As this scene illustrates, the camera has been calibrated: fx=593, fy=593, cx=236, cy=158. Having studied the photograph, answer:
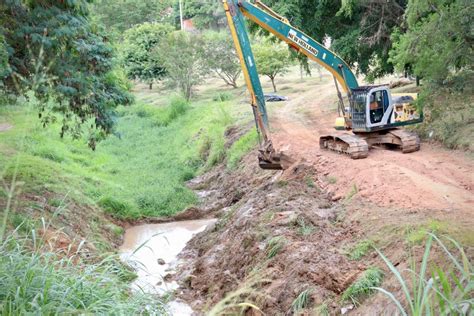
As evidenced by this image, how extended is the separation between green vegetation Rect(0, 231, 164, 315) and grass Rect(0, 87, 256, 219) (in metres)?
7.53

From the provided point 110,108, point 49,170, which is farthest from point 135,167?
point 110,108

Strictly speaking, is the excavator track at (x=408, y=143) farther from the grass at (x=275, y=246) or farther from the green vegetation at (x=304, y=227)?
the grass at (x=275, y=246)

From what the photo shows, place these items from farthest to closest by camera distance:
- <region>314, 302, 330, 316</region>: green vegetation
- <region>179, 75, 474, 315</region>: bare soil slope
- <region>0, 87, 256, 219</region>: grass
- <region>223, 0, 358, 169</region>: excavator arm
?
<region>0, 87, 256, 219</region>: grass < <region>223, 0, 358, 169</region>: excavator arm < <region>179, 75, 474, 315</region>: bare soil slope < <region>314, 302, 330, 316</region>: green vegetation

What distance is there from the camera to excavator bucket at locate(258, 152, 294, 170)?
52.9 feet

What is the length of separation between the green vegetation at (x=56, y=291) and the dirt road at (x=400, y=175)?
277 inches

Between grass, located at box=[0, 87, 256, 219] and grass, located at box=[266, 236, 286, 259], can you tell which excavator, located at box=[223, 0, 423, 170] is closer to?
grass, located at box=[0, 87, 256, 219]

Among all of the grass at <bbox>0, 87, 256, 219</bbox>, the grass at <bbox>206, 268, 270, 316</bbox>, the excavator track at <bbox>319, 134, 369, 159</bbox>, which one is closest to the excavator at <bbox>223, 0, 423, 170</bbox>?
the excavator track at <bbox>319, 134, 369, 159</bbox>

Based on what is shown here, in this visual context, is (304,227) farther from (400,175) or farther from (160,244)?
(160,244)

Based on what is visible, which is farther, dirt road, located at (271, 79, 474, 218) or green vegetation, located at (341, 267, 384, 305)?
dirt road, located at (271, 79, 474, 218)

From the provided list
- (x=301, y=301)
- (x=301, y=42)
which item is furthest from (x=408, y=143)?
(x=301, y=301)

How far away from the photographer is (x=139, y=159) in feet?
90.9

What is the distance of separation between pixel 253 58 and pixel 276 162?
2.90 m

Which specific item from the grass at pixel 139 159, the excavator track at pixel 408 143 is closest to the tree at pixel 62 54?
the grass at pixel 139 159

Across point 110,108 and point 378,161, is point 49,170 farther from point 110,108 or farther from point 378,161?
point 378,161
